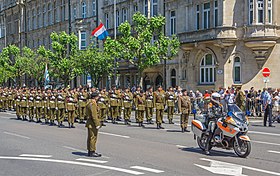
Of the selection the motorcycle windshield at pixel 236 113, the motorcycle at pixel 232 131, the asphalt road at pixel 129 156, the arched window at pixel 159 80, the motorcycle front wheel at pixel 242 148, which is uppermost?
the arched window at pixel 159 80

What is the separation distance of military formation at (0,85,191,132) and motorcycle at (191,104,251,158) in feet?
19.1

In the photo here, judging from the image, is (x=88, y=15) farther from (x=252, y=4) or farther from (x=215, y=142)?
(x=215, y=142)

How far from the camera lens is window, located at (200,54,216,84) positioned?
3531 centimetres

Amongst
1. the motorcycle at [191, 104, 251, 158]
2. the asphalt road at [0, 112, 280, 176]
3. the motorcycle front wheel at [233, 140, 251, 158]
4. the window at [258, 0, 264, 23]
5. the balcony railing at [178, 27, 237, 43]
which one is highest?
the window at [258, 0, 264, 23]

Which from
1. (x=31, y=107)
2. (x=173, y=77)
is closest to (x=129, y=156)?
(x=31, y=107)

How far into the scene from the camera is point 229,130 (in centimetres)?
1264

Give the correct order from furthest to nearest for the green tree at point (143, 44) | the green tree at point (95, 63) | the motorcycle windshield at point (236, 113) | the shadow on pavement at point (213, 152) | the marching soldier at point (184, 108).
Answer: the green tree at point (95, 63) → the green tree at point (143, 44) → the marching soldier at point (184, 108) → the shadow on pavement at point (213, 152) → the motorcycle windshield at point (236, 113)

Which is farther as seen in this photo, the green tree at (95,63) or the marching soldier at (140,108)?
the green tree at (95,63)

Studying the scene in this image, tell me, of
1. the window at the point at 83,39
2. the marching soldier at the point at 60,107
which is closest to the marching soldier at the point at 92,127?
the marching soldier at the point at 60,107

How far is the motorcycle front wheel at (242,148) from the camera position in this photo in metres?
12.5

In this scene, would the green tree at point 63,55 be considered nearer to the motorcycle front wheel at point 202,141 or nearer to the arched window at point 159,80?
the arched window at point 159,80

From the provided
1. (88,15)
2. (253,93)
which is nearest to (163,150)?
(253,93)

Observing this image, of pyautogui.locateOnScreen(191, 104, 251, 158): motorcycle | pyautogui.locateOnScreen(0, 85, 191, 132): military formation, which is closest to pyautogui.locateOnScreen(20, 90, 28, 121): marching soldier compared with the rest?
pyautogui.locateOnScreen(0, 85, 191, 132): military formation

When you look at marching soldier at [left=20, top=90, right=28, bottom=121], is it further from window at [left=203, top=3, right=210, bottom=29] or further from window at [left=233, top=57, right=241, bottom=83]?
window at [left=203, top=3, right=210, bottom=29]
